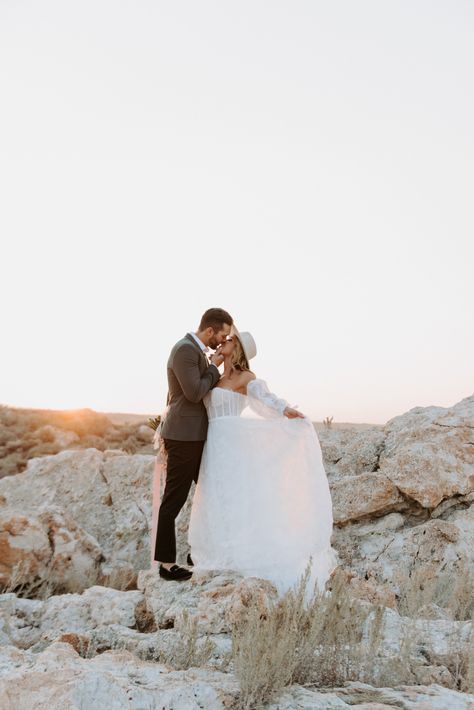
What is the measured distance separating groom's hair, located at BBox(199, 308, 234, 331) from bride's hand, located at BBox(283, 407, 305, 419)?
1.02 meters

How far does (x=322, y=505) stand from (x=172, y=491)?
144 cm

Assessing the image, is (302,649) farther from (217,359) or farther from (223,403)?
(217,359)

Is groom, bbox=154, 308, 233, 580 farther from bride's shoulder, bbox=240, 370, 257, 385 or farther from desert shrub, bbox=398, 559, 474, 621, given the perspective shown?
desert shrub, bbox=398, 559, 474, 621

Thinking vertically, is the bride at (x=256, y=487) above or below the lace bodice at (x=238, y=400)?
below

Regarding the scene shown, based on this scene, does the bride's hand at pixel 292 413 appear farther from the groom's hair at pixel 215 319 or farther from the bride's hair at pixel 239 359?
the groom's hair at pixel 215 319

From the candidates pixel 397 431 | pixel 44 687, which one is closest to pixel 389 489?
pixel 397 431

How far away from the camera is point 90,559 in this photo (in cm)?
752

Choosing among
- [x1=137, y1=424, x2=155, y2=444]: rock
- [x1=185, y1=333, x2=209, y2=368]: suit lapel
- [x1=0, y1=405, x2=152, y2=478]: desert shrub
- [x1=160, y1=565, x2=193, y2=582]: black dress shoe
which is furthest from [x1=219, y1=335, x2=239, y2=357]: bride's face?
[x1=137, y1=424, x2=155, y2=444]: rock

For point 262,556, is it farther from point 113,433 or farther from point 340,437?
point 113,433

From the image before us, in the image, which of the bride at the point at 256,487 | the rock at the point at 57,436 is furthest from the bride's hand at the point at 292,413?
the rock at the point at 57,436

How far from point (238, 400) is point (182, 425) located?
0.61m

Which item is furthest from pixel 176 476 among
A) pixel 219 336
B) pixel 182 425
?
pixel 219 336

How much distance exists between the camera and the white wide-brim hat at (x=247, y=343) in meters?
6.92

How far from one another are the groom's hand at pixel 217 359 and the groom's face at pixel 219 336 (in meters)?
0.10
